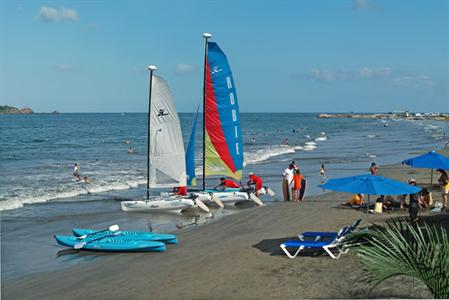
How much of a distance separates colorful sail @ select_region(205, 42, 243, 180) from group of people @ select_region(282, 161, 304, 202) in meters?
2.32

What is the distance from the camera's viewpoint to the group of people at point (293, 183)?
62.3 feet

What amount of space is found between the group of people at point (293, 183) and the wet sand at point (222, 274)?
14.0 ft

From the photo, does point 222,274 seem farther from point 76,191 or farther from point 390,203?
point 76,191

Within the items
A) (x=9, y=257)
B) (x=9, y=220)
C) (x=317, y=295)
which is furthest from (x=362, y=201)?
(x=9, y=220)

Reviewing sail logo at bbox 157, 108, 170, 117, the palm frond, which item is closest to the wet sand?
the palm frond

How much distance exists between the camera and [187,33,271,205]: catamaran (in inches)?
784

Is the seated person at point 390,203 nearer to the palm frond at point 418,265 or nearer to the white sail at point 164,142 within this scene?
the white sail at point 164,142

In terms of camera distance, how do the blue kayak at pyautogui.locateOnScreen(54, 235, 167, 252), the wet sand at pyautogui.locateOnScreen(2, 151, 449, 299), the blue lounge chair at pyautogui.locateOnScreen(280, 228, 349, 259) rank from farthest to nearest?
the blue kayak at pyautogui.locateOnScreen(54, 235, 167, 252) < the blue lounge chair at pyautogui.locateOnScreen(280, 228, 349, 259) < the wet sand at pyautogui.locateOnScreen(2, 151, 449, 299)

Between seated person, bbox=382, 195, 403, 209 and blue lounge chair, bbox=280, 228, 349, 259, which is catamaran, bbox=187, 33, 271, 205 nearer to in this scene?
seated person, bbox=382, 195, 403, 209

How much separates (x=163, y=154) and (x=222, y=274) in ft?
31.9

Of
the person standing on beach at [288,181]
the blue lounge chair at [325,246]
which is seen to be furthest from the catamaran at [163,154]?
the blue lounge chair at [325,246]

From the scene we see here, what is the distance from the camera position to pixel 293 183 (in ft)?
62.7

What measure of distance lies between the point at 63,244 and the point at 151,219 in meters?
4.68

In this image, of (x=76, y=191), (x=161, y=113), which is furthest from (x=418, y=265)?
(x=76, y=191)
